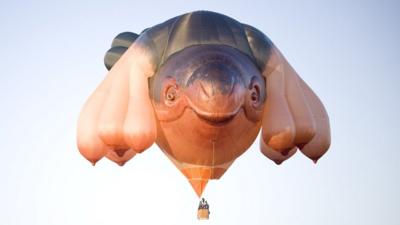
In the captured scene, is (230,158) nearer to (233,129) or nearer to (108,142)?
(233,129)

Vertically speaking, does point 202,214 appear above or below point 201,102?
below

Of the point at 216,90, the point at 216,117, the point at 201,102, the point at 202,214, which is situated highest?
the point at 216,90

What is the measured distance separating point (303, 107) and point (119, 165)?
9.84ft

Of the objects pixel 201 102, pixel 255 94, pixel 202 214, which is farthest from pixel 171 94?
pixel 202 214

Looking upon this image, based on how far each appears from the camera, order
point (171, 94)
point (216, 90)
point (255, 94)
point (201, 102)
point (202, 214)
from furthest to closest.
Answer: point (202, 214) < point (255, 94) < point (171, 94) < point (201, 102) < point (216, 90)

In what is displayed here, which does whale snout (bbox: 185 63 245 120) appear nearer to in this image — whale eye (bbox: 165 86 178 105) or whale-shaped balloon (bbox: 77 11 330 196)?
whale-shaped balloon (bbox: 77 11 330 196)

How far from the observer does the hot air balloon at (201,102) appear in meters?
12.4

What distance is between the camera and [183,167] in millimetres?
13781

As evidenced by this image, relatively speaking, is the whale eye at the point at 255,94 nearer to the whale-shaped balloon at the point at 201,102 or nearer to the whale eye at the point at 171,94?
the whale-shaped balloon at the point at 201,102

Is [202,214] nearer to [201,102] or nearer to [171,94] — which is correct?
[171,94]

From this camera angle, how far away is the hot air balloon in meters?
12.4

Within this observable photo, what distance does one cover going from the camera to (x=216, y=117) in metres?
12.2

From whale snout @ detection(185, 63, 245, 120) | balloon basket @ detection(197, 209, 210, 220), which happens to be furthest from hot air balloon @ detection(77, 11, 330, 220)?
balloon basket @ detection(197, 209, 210, 220)

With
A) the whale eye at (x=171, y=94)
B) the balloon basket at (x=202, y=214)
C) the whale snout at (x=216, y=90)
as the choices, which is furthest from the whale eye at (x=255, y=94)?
the balloon basket at (x=202, y=214)
